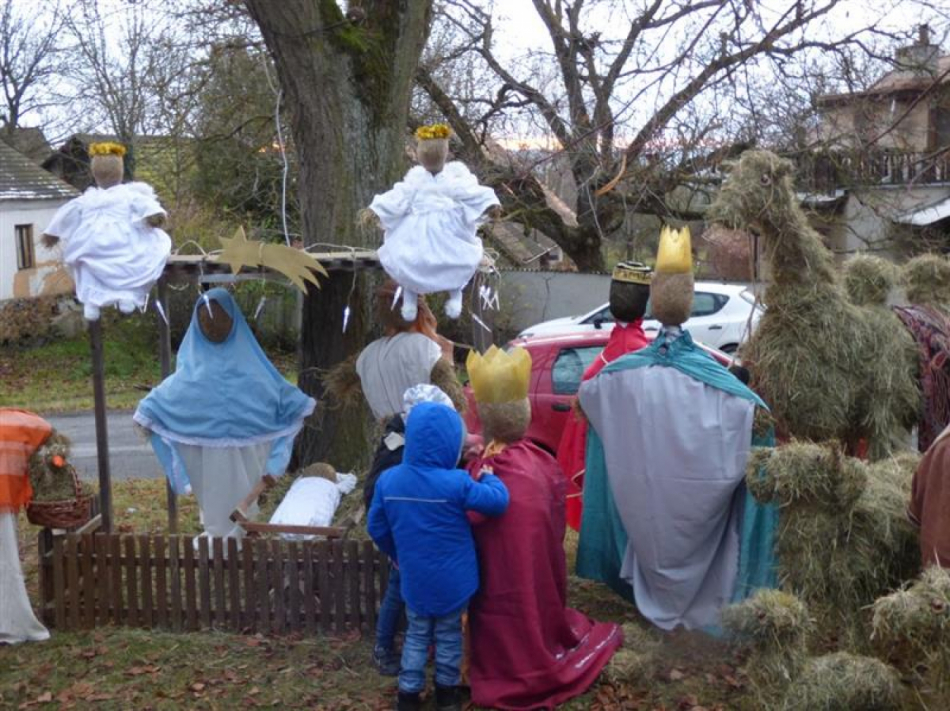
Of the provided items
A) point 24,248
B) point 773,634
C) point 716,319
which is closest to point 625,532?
point 773,634

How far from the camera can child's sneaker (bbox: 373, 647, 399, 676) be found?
5.50 meters

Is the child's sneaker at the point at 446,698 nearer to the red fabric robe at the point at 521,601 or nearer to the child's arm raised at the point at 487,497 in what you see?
the red fabric robe at the point at 521,601

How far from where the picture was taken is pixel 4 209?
26625 mm

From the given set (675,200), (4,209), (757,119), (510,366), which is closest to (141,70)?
(4,209)

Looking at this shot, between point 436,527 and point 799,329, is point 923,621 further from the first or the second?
point 799,329

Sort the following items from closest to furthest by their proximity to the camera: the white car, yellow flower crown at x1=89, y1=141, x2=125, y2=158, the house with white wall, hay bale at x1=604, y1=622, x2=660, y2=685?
1. hay bale at x1=604, y1=622, x2=660, y2=685
2. yellow flower crown at x1=89, y1=141, x2=125, y2=158
3. the white car
4. the house with white wall

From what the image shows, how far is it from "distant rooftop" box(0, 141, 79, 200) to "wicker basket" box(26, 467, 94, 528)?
22.5 meters

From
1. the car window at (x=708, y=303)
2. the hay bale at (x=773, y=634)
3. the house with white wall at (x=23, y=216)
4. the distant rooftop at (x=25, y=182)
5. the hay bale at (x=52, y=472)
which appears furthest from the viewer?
the distant rooftop at (x=25, y=182)

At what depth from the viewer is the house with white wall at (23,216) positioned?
26.4 meters

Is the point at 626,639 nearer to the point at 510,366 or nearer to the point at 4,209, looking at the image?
the point at 510,366

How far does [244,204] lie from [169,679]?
638 inches

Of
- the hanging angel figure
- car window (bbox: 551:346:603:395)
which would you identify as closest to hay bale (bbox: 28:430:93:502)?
the hanging angel figure

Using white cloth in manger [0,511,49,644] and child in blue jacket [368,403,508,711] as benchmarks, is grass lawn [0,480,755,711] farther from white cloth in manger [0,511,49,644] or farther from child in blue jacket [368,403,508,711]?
child in blue jacket [368,403,508,711]

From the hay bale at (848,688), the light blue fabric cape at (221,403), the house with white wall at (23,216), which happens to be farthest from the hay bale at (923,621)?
the house with white wall at (23,216)
